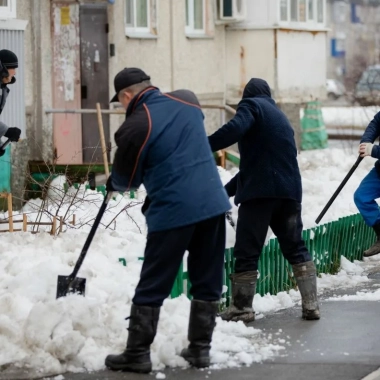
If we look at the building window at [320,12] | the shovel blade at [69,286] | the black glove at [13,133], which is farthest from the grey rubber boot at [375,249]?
the building window at [320,12]

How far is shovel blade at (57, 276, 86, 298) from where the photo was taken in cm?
727

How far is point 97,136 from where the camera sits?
57.7 ft

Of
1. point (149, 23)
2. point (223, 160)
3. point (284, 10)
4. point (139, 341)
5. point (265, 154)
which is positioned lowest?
point (139, 341)

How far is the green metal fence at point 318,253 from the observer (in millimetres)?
8938

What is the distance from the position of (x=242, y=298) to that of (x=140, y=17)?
1098 cm

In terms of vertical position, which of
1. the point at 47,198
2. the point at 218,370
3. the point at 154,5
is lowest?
the point at 218,370

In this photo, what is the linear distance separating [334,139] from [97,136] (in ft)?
45.8

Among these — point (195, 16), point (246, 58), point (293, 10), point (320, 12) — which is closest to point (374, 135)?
point (195, 16)

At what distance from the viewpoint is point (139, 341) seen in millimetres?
6789

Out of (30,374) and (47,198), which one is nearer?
(30,374)

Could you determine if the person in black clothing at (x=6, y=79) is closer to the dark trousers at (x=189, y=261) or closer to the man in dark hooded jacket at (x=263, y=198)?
the man in dark hooded jacket at (x=263, y=198)

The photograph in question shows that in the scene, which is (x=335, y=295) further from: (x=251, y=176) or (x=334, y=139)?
(x=334, y=139)

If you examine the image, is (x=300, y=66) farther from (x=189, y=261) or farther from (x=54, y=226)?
(x=189, y=261)

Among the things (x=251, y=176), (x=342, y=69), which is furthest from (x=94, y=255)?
(x=342, y=69)
